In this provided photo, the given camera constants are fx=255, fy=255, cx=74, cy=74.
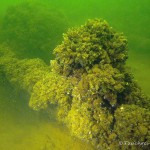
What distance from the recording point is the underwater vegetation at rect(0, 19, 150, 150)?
6.32m

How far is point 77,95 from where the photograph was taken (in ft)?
22.5

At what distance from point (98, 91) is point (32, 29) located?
8416 millimetres

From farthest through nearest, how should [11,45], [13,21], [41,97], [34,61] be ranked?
1. [13,21]
2. [11,45]
3. [34,61]
4. [41,97]

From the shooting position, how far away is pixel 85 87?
21.7 ft

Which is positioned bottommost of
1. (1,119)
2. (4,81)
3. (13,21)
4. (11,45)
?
(1,119)

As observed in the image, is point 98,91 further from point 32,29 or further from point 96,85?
point 32,29

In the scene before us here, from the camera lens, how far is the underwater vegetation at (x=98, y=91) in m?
6.32

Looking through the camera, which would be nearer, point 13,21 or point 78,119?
point 78,119

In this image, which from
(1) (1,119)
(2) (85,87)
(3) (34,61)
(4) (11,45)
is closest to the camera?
(2) (85,87)

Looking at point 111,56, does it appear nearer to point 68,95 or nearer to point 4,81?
point 68,95

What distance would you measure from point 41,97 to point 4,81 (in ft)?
10.3

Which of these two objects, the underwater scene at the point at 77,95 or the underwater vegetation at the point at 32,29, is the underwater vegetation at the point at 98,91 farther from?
the underwater vegetation at the point at 32,29

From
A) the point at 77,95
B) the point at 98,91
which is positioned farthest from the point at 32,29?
the point at 98,91

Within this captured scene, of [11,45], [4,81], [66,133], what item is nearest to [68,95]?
[66,133]
